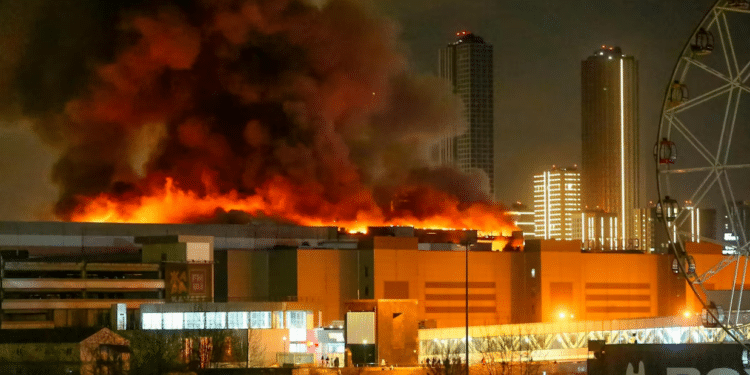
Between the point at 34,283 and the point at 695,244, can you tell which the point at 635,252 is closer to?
the point at 695,244

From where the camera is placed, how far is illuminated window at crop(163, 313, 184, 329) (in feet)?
319

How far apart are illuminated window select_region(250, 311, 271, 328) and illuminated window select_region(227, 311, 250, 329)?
1.95 ft

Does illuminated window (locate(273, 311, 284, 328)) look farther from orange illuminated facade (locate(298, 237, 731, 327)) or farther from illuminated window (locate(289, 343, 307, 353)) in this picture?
orange illuminated facade (locate(298, 237, 731, 327))

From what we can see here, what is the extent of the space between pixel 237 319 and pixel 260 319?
1.51m

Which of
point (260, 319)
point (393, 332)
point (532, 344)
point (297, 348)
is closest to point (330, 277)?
point (260, 319)

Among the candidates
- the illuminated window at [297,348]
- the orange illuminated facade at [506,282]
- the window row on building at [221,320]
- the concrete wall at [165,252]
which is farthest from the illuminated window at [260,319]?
the orange illuminated facade at [506,282]

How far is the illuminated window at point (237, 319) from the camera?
97250 mm

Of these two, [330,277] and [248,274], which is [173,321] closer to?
[248,274]

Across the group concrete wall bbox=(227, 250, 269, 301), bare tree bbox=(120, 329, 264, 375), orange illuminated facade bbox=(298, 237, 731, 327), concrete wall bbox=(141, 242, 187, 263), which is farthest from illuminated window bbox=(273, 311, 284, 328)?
concrete wall bbox=(227, 250, 269, 301)

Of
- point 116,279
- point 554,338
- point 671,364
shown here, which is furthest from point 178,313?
point 671,364

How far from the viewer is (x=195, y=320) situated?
321ft

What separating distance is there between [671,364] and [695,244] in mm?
80539

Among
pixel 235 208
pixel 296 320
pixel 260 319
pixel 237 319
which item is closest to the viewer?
pixel 237 319

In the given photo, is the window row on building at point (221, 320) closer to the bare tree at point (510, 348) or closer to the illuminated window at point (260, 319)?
the illuminated window at point (260, 319)
